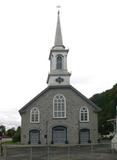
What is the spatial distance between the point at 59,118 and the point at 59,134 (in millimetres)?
2212

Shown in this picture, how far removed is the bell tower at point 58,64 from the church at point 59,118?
830 millimetres

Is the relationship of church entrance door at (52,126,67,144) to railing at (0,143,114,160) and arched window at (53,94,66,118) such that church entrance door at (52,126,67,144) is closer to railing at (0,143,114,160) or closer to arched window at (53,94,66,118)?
arched window at (53,94,66,118)

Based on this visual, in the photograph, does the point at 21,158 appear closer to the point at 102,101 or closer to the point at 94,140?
the point at 94,140

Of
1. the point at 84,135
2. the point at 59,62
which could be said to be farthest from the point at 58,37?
the point at 84,135

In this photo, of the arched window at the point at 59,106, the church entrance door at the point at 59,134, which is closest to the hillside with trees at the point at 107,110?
the arched window at the point at 59,106

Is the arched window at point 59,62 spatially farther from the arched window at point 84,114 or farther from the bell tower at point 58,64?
the arched window at point 84,114

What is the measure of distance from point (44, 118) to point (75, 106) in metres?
4.68

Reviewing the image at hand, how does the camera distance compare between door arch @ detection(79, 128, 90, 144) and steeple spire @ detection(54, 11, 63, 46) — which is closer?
door arch @ detection(79, 128, 90, 144)

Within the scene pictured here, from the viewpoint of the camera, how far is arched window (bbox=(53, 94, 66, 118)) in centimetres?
5075

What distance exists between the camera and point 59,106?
51.1 metres

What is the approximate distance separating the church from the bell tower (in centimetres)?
83

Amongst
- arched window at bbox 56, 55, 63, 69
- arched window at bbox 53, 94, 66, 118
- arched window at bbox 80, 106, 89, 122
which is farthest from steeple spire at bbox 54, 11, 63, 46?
arched window at bbox 80, 106, 89, 122

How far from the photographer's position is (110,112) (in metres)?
76.8

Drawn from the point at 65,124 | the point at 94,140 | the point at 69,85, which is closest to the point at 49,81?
the point at 69,85
